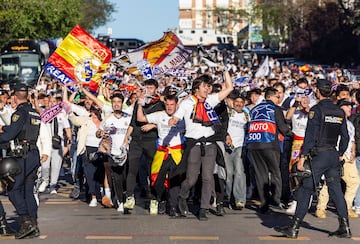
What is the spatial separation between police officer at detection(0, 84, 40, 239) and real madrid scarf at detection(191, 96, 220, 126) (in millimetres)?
2365

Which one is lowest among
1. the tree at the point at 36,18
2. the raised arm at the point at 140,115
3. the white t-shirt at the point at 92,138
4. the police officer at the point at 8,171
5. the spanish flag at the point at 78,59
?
the police officer at the point at 8,171

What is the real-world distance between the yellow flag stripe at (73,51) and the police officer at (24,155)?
15.8 feet

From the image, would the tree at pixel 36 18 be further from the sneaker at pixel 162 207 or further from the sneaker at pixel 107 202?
the sneaker at pixel 162 207

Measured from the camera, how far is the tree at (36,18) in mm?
49291

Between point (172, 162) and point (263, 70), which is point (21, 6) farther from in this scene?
point (172, 162)

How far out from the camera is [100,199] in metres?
15.1

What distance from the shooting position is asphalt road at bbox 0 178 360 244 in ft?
37.1

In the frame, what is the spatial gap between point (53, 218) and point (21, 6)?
129 ft

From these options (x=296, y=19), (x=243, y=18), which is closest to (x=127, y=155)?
(x=296, y=19)

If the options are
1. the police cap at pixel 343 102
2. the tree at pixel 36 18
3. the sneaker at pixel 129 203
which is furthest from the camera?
the tree at pixel 36 18

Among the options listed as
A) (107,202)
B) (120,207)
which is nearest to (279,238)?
(120,207)

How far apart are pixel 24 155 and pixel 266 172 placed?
3.99 meters

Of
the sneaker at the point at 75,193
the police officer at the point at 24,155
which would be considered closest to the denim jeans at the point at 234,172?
the sneaker at the point at 75,193

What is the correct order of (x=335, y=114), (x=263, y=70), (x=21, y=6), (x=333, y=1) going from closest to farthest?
(x=335, y=114)
(x=263, y=70)
(x=21, y=6)
(x=333, y=1)
